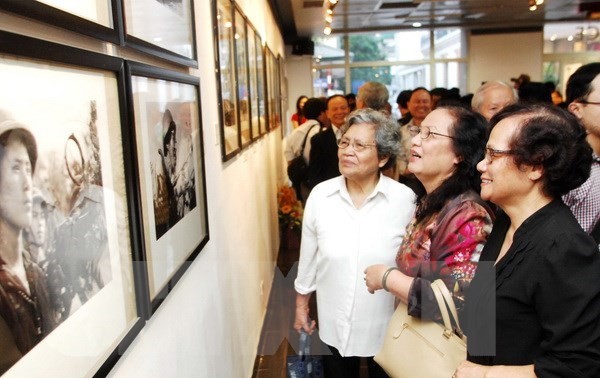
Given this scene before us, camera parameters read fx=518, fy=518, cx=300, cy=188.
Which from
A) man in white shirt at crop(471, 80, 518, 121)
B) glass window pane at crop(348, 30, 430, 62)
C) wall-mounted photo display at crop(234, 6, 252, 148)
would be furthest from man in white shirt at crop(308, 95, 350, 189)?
glass window pane at crop(348, 30, 430, 62)

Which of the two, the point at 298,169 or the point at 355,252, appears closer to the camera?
the point at 355,252

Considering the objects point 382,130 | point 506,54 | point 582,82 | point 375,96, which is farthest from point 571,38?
point 382,130

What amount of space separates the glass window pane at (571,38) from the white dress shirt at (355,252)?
481 inches

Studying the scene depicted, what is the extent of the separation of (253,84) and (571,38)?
11506 millimetres

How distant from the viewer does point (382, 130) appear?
7.52 ft

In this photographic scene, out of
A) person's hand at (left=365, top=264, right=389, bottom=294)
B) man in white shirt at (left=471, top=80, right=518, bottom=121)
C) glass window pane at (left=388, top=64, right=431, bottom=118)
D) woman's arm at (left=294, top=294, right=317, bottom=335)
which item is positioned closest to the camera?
person's hand at (left=365, top=264, right=389, bottom=294)

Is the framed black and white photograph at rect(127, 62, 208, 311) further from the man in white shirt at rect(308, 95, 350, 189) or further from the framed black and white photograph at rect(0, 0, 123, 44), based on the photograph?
the man in white shirt at rect(308, 95, 350, 189)

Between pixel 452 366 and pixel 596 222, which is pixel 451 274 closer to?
pixel 452 366

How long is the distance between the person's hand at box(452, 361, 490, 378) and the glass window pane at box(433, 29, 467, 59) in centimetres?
1252

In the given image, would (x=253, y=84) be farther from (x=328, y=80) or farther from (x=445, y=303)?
(x=328, y=80)

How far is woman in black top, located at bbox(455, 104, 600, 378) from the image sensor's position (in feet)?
3.89

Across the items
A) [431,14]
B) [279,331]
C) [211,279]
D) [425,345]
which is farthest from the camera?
[431,14]

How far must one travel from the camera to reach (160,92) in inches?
55.4

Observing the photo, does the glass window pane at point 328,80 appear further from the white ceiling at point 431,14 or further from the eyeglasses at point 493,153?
the eyeglasses at point 493,153
